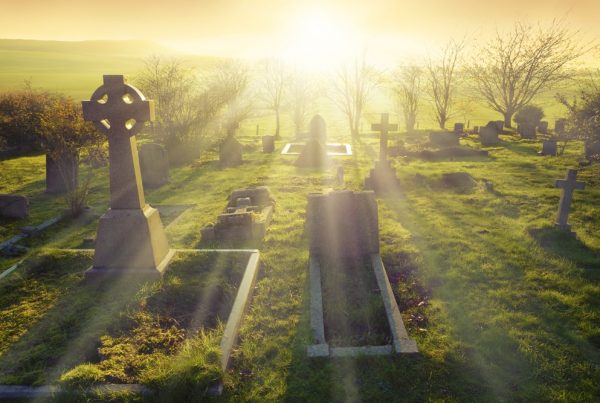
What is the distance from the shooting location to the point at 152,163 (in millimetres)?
13695

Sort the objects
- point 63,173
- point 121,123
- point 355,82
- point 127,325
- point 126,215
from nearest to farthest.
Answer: point 127,325
point 121,123
point 126,215
point 63,173
point 355,82

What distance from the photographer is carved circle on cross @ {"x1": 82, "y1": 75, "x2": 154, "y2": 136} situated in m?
5.91

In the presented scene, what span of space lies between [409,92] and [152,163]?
88.9 feet

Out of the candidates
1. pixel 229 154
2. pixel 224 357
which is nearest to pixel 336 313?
pixel 224 357

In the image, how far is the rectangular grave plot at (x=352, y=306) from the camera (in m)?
4.92

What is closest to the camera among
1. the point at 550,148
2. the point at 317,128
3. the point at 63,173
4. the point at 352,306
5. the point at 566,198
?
the point at 352,306

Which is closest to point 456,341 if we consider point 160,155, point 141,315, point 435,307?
point 435,307

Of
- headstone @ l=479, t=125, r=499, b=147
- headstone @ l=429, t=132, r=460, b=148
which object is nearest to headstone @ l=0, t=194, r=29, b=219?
headstone @ l=429, t=132, r=460, b=148

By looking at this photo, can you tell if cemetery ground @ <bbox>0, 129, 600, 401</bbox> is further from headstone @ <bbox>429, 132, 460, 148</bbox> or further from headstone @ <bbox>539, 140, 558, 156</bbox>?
headstone @ <bbox>429, 132, 460, 148</bbox>

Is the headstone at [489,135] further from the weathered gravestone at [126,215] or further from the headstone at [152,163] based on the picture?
the weathered gravestone at [126,215]

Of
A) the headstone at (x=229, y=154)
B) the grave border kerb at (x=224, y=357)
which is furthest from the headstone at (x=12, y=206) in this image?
the headstone at (x=229, y=154)

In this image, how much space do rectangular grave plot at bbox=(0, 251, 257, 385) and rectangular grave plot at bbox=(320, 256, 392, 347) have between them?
1.30m

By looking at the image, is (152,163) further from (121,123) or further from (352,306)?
(352,306)

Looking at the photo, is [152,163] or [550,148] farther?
[550,148]
